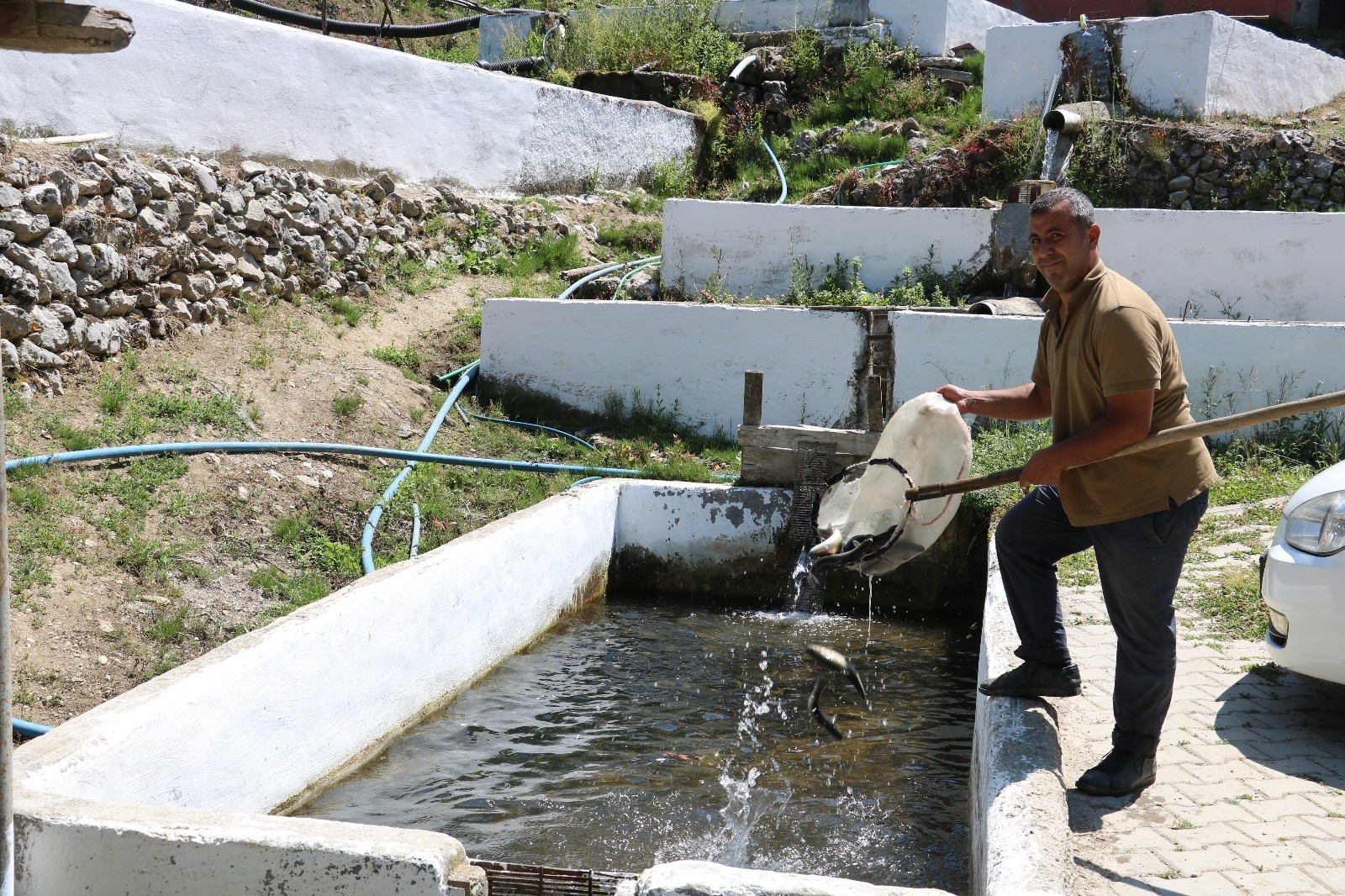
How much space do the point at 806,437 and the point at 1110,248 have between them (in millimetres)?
4568

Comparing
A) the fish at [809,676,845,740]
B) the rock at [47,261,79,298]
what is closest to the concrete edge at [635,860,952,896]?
the fish at [809,676,845,740]

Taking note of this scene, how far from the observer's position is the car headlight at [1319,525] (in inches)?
153

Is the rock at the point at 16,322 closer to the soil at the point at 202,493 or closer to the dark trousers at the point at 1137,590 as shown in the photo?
the soil at the point at 202,493

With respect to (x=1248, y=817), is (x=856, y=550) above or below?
above

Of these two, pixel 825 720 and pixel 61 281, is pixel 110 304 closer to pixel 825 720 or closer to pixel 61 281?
pixel 61 281

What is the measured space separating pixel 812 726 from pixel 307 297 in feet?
18.7

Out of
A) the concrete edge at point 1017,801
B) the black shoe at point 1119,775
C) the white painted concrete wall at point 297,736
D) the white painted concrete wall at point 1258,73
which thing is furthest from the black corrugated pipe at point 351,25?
the black shoe at point 1119,775

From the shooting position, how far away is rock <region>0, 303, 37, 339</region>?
613 cm

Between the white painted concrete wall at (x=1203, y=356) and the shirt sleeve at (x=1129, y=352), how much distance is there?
17.3ft

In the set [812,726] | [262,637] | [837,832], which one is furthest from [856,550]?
[262,637]

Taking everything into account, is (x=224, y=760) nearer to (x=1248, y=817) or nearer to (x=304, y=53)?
(x=1248, y=817)

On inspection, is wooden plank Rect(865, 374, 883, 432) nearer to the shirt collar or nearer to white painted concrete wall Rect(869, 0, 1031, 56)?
the shirt collar

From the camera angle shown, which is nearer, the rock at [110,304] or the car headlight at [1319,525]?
the car headlight at [1319,525]

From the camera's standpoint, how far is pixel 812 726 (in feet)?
17.5
